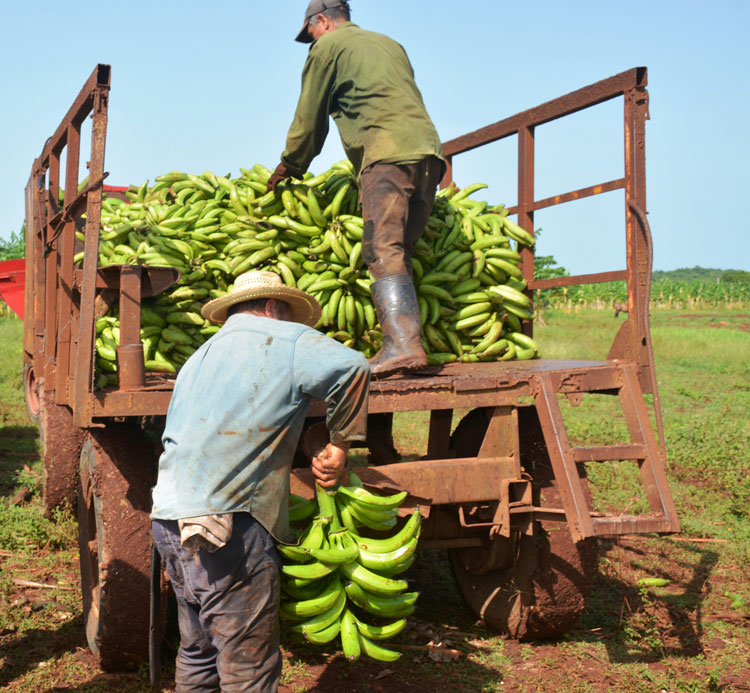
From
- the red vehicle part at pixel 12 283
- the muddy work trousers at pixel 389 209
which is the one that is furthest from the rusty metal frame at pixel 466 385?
the red vehicle part at pixel 12 283

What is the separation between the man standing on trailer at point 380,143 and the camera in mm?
3820

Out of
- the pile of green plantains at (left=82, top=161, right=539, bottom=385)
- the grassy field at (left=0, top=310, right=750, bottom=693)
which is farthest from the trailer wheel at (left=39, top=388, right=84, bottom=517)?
the pile of green plantains at (left=82, top=161, right=539, bottom=385)

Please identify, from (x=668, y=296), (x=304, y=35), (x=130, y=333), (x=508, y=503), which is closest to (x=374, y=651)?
(x=508, y=503)

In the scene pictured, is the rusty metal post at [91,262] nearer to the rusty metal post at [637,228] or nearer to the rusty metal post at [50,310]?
the rusty metal post at [50,310]

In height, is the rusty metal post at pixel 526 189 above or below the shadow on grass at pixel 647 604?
above

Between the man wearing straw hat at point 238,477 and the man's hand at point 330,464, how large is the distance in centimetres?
6

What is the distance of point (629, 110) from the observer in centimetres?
390

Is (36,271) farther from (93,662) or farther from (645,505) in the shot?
(645,505)

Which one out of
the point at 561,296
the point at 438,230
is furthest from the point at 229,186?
the point at 561,296

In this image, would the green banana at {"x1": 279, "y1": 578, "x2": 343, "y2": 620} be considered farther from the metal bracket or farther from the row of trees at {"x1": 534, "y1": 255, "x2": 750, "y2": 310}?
the row of trees at {"x1": 534, "y1": 255, "x2": 750, "y2": 310}

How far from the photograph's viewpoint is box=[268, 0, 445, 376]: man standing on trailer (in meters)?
3.82

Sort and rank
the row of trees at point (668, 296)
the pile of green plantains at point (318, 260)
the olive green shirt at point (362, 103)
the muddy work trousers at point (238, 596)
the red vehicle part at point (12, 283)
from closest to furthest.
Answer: the muddy work trousers at point (238, 596) → the olive green shirt at point (362, 103) → the pile of green plantains at point (318, 260) → the red vehicle part at point (12, 283) → the row of trees at point (668, 296)

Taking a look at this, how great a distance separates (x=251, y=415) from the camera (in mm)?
2680

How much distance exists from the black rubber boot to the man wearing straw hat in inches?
33.1
